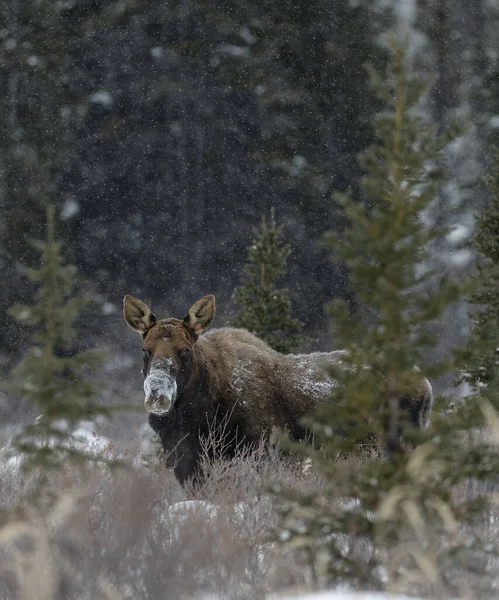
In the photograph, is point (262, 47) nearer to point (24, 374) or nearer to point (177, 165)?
point (177, 165)

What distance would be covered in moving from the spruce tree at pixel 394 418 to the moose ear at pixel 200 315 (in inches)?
150

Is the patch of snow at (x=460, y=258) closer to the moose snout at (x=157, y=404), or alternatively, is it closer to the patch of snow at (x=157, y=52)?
the patch of snow at (x=157, y=52)

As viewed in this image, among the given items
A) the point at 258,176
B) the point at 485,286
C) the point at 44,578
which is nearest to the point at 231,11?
the point at 258,176

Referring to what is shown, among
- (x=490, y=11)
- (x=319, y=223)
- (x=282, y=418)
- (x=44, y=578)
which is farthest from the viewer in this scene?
(x=490, y=11)

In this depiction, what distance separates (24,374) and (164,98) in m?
21.3

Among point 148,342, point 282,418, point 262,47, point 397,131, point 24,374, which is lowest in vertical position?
point 262,47

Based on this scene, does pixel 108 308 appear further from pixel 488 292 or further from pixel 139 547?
pixel 139 547

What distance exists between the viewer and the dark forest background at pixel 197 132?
945 inches

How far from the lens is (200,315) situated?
28.5 feet

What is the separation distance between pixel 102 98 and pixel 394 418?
2193 cm

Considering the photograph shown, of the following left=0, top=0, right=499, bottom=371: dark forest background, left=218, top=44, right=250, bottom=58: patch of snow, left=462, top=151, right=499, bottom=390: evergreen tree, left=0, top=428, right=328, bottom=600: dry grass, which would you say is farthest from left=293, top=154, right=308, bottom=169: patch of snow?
left=0, top=428, right=328, bottom=600: dry grass

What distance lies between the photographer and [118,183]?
81.7 ft

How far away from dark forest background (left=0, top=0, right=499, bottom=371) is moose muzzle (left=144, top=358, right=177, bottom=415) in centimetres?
1530

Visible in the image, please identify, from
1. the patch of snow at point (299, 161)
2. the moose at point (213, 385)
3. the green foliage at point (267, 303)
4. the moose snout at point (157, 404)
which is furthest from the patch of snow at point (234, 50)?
the moose snout at point (157, 404)
